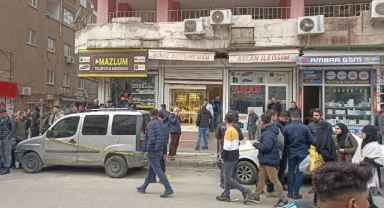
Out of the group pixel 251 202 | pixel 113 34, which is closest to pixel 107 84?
pixel 113 34

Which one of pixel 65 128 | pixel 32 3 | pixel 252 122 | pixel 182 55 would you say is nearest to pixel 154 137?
pixel 65 128

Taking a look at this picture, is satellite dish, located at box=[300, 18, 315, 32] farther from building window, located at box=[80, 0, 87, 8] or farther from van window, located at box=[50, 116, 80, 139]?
building window, located at box=[80, 0, 87, 8]

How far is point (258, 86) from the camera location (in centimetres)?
1391

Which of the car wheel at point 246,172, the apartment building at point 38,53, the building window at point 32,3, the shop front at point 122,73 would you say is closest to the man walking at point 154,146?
the car wheel at point 246,172

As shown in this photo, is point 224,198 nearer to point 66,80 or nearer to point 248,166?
point 248,166

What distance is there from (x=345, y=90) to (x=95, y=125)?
375 inches

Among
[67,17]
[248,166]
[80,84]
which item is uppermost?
[67,17]

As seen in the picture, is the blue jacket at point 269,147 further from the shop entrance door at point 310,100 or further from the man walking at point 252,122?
the shop entrance door at point 310,100

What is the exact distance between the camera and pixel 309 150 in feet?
22.0

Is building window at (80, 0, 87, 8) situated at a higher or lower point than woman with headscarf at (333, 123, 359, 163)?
higher

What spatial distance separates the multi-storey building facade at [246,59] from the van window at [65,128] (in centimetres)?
437

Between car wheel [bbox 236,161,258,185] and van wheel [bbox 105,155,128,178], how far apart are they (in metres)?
2.97

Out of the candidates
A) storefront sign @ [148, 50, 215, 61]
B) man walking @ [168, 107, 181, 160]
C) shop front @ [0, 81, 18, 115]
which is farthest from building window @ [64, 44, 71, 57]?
man walking @ [168, 107, 181, 160]

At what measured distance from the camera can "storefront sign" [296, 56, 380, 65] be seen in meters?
11.7
